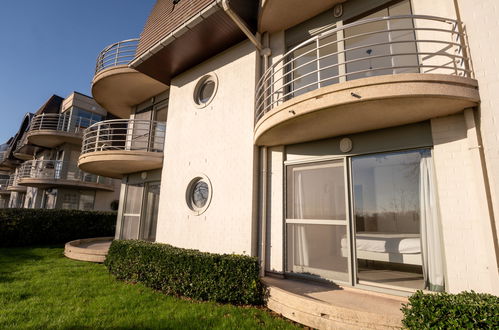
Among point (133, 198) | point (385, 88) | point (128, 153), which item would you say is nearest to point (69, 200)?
point (133, 198)

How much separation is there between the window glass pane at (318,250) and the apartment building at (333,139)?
1.1 inches

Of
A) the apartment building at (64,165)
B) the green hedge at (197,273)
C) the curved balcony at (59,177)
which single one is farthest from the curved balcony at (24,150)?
the green hedge at (197,273)

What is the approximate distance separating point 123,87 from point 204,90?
4305mm

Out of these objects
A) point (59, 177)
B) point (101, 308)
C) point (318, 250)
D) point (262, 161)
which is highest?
point (59, 177)

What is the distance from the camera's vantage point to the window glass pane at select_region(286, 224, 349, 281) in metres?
5.43

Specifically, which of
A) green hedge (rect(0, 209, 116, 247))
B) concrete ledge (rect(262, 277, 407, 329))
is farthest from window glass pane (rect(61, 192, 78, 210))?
concrete ledge (rect(262, 277, 407, 329))

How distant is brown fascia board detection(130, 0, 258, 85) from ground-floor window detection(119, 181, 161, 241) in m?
4.40

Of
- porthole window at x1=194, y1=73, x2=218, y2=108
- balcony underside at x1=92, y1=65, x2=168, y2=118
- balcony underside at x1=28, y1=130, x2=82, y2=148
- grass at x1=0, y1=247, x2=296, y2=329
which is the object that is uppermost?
balcony underside at x1=28, y1=130, x2=82, y2=148

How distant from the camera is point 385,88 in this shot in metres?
4.05

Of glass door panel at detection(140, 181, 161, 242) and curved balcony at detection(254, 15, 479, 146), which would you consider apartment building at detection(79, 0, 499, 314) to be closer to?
curved balcony at detection(254, 15, 479, 146)

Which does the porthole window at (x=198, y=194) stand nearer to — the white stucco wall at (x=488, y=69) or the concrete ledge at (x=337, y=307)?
the concrete ledge at (x=337, y=307)

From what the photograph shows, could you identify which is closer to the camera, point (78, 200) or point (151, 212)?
point (151, 212)

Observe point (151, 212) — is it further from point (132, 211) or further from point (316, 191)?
point (316, 191)

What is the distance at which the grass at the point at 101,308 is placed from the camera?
4160 mm
